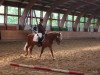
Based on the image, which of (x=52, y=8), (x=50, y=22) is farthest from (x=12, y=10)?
(x=50, y=22)

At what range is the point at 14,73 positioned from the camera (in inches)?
351

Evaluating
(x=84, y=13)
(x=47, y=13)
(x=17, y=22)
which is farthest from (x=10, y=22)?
(x=84, y=13)

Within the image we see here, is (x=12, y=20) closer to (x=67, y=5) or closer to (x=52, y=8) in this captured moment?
(x=52, y=8)

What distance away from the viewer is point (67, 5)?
36.6 m

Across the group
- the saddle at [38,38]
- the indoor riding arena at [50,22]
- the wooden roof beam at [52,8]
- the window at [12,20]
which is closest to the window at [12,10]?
the indoor riding arena at [50,22]

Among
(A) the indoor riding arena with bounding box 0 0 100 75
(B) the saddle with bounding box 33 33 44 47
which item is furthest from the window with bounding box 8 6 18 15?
(B) the saddle with bounding box 33 33 44 47

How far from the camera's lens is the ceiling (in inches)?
1168

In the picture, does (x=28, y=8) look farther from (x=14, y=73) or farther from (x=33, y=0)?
(x=14, y=73)

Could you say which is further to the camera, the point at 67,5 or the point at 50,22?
the point at 67,5

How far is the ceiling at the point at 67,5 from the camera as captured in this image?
29.7 m

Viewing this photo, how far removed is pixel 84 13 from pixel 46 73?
1323 inches

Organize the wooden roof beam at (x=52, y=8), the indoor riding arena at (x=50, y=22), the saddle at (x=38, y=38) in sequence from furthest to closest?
the wooden roof beam at (x=52, y=8) < the indoor riding arena at (x=50, y=22) < the saddle at (x=38, y=38)

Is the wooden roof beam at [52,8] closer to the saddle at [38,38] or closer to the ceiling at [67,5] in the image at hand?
the ceiling at [67,5]

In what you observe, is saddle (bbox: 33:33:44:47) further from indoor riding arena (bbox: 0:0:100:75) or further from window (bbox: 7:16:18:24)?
window (bbox: 7:16:18:24)
